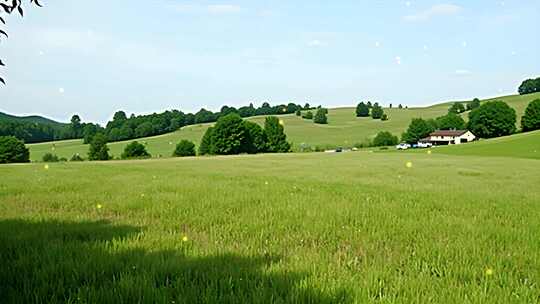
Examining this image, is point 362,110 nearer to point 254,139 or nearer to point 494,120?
point 494,120

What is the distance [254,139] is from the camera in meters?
99.6

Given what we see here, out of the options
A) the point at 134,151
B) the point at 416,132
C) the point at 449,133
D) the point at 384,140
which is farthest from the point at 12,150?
the point at 449,133

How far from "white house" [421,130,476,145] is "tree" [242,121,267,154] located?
39.0 m

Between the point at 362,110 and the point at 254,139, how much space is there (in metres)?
63.6

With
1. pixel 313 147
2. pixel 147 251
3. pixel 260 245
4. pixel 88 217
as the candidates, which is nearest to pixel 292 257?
pixel 260 245

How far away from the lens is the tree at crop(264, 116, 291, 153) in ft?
332

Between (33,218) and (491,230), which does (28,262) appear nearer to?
(33,218)

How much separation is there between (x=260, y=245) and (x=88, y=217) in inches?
162

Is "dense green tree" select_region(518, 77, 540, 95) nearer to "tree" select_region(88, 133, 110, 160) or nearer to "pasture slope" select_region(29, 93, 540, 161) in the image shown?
"pasture slope" select_region(29, 93, 540, 161)

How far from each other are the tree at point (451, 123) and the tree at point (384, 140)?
17.4 metres

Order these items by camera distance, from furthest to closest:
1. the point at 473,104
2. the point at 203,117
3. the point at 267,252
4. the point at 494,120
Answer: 1. the point at 473,104
2. the point at 203,117
3. the point at 494,120
4. the point at 267,252

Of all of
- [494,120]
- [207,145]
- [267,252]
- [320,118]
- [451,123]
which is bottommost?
[267,252]

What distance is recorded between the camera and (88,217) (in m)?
8.48

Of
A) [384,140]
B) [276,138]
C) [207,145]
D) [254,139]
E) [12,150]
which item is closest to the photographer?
[12,150]
